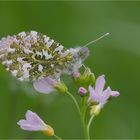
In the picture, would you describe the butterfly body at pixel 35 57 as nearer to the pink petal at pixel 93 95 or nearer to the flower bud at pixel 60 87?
the flower bud at pixel 60 87

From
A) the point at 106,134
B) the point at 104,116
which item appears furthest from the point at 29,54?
the point at 104,116

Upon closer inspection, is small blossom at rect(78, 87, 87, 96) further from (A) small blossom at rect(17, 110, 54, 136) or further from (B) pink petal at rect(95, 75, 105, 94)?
(A) small blossom at rect(17, 110, 54, 136)

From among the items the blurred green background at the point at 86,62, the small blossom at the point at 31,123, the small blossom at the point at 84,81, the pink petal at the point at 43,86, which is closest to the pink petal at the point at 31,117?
the small blossom at the point at 31,123

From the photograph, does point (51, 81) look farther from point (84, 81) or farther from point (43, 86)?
point (84, 81)


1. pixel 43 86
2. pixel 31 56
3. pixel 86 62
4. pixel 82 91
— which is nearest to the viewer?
pixel 82 91

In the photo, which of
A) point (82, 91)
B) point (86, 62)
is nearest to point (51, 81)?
point (82, 91)

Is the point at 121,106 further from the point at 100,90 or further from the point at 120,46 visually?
the point at 100,90

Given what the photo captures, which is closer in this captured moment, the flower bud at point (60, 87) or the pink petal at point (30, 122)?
the pink petal at point (30, 122)
